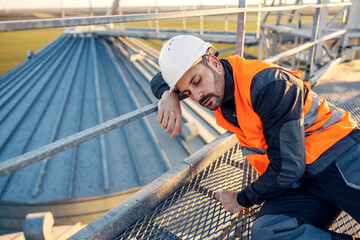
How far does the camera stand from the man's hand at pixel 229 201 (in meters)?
1.63

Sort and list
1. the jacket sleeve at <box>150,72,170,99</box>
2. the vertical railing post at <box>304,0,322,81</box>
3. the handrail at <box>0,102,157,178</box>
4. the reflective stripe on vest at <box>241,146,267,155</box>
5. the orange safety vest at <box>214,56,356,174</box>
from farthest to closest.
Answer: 1. the vertical railing post at <box>304,0,322,81</box>
2. the jacket sleeve at <box>150,72,170,99</box>
3. the reflective stripe on vest at <box>241,146,267,155</box>
4. the orange safety vest at <box>214,56,356,174</box>
5. the handrail at <box>0,102,157,178</box>

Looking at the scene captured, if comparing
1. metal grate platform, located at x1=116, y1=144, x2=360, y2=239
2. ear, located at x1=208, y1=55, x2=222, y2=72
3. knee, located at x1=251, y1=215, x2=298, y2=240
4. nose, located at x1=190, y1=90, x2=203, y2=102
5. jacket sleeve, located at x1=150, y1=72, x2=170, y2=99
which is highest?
ear, located at x1=208, y1=55, x2=222, y2=72

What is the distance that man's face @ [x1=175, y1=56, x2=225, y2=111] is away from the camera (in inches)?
58.4

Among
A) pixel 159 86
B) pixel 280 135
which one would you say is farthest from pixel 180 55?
pixel 280 135

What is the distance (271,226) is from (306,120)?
0.64 metres

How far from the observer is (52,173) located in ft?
19.5

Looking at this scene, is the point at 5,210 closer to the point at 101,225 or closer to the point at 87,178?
the point at 87,178

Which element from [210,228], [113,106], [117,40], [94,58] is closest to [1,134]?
[113,106]

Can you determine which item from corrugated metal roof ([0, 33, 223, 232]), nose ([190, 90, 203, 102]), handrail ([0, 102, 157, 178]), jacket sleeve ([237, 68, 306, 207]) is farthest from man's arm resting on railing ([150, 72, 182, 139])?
corrugated metal roof ([0, 33, 223, 232])

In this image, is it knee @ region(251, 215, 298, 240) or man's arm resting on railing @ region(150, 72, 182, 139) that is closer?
knee @ region(251, 215, 298, 240)

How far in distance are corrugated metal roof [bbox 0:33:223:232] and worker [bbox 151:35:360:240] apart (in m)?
4.51

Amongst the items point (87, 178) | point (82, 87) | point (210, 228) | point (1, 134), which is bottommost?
point (87, 178)

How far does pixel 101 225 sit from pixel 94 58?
10223 mm

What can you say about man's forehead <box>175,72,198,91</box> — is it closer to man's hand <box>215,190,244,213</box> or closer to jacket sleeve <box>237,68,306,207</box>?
jacket sleeve <box>237,68,306,207</box>
